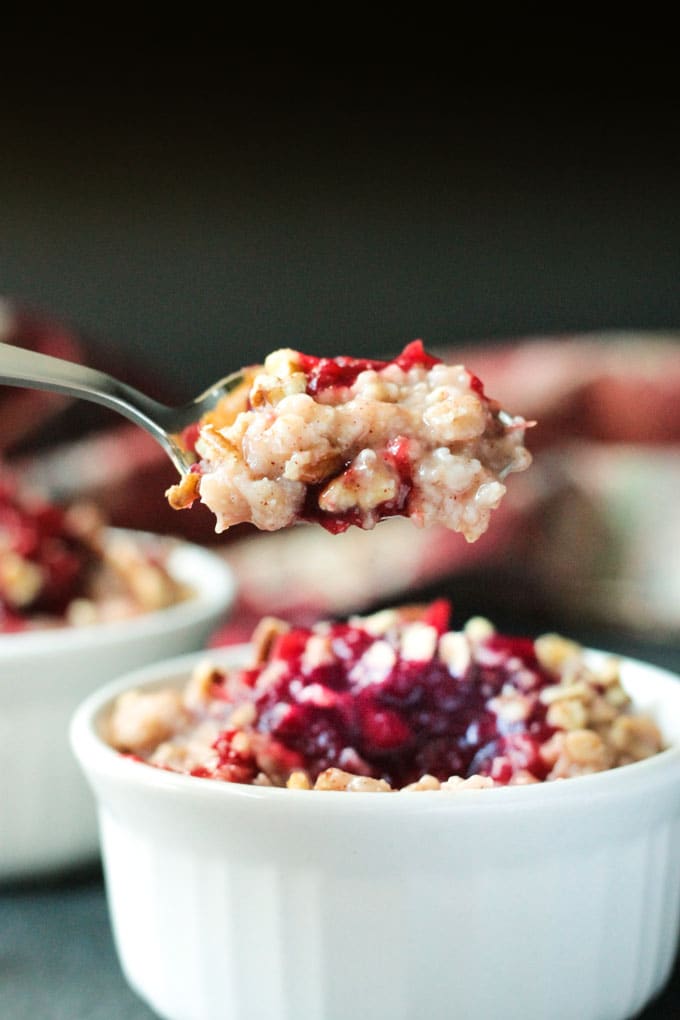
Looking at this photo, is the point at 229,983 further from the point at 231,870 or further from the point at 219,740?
the point at 219,740

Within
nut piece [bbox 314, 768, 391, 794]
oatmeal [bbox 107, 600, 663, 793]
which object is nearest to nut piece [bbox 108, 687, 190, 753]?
oatmeal [bbox 107, 600, 663, 793]

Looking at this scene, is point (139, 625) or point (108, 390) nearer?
point (108, 390)

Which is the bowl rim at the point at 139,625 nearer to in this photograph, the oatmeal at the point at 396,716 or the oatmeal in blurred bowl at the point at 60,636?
the oatmeal in blurred bowl at the point at 60,636

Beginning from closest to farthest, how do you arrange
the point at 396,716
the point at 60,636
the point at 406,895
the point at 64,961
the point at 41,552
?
the point at 406,895, the point at 396,716, the point at 64,961, the point at 60,636, the point at 41,552

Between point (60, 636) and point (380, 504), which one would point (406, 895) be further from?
point (60, 636)

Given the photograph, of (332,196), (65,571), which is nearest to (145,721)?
(65,571)

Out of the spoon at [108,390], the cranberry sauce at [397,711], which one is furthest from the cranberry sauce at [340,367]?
the cranberry sauce at [397,711]
